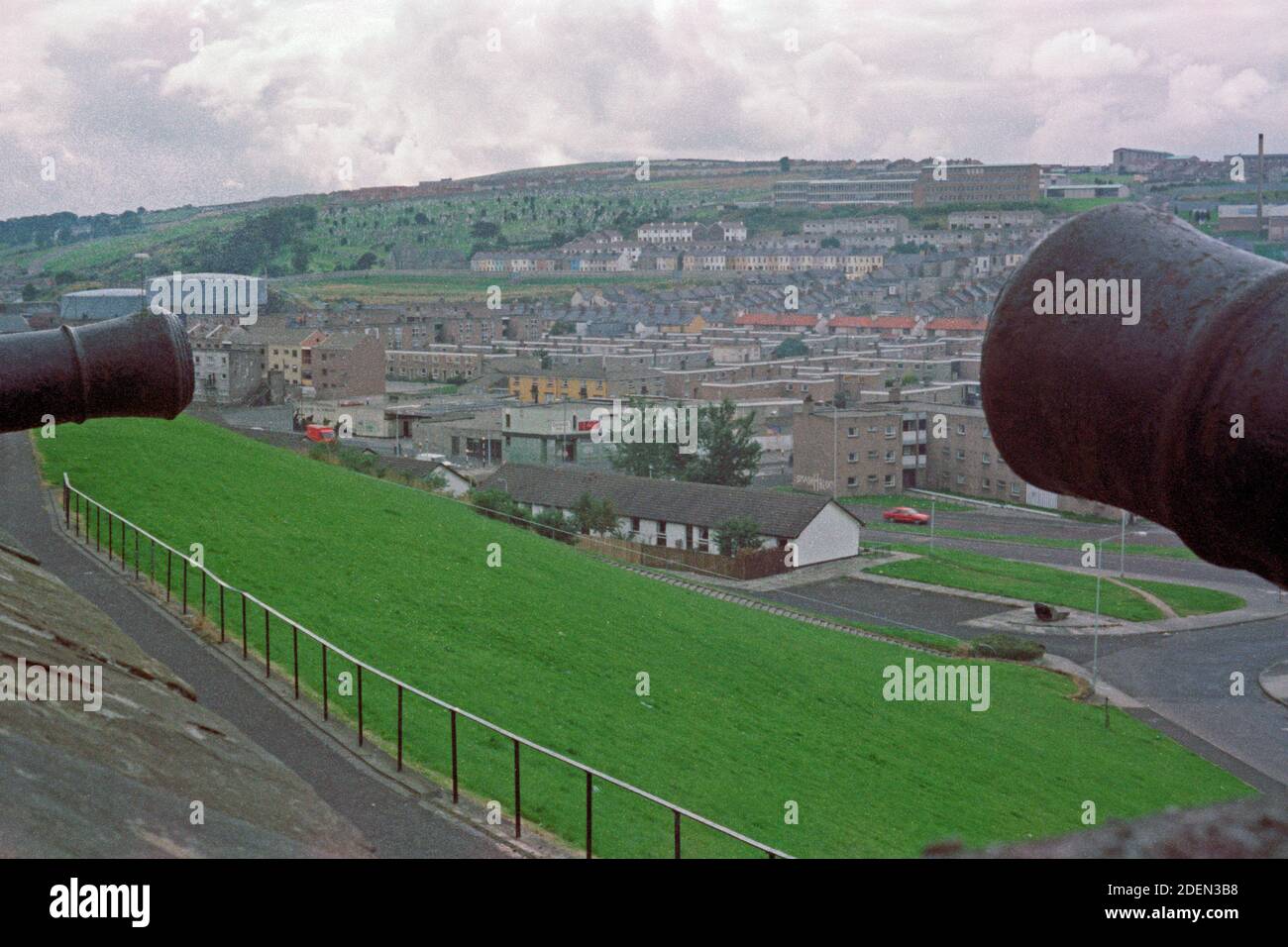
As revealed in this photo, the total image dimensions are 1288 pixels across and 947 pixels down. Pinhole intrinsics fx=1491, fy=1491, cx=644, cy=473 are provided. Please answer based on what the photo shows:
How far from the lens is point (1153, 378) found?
2.43 meters

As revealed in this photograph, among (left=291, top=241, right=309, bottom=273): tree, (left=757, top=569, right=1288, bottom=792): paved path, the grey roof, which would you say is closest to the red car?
the grey roof

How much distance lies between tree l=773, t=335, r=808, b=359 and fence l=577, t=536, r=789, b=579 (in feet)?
219

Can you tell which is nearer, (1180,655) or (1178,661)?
(1178,661)

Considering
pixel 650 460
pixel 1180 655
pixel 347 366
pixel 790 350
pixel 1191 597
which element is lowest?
pixel 1180 655

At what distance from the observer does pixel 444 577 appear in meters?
18.3

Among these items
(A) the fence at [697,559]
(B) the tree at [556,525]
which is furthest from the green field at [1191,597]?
(B) the tree at [556,525]

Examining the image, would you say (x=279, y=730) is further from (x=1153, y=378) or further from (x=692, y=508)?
(x=692, y=508)

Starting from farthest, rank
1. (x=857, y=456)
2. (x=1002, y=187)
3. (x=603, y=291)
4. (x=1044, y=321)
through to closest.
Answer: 1. (x=1002, y=187)
2. (x=603, y=291)
3. (x=857, y=456)
4. (x=1044, y=321)

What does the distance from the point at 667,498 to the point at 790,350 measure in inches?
2571

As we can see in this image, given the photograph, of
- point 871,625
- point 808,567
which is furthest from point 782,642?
point 808,567

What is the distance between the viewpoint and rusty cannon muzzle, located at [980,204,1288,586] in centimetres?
227

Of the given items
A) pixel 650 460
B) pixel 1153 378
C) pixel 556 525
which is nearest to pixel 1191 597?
pixel 556 525

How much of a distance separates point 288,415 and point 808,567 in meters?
28.4
